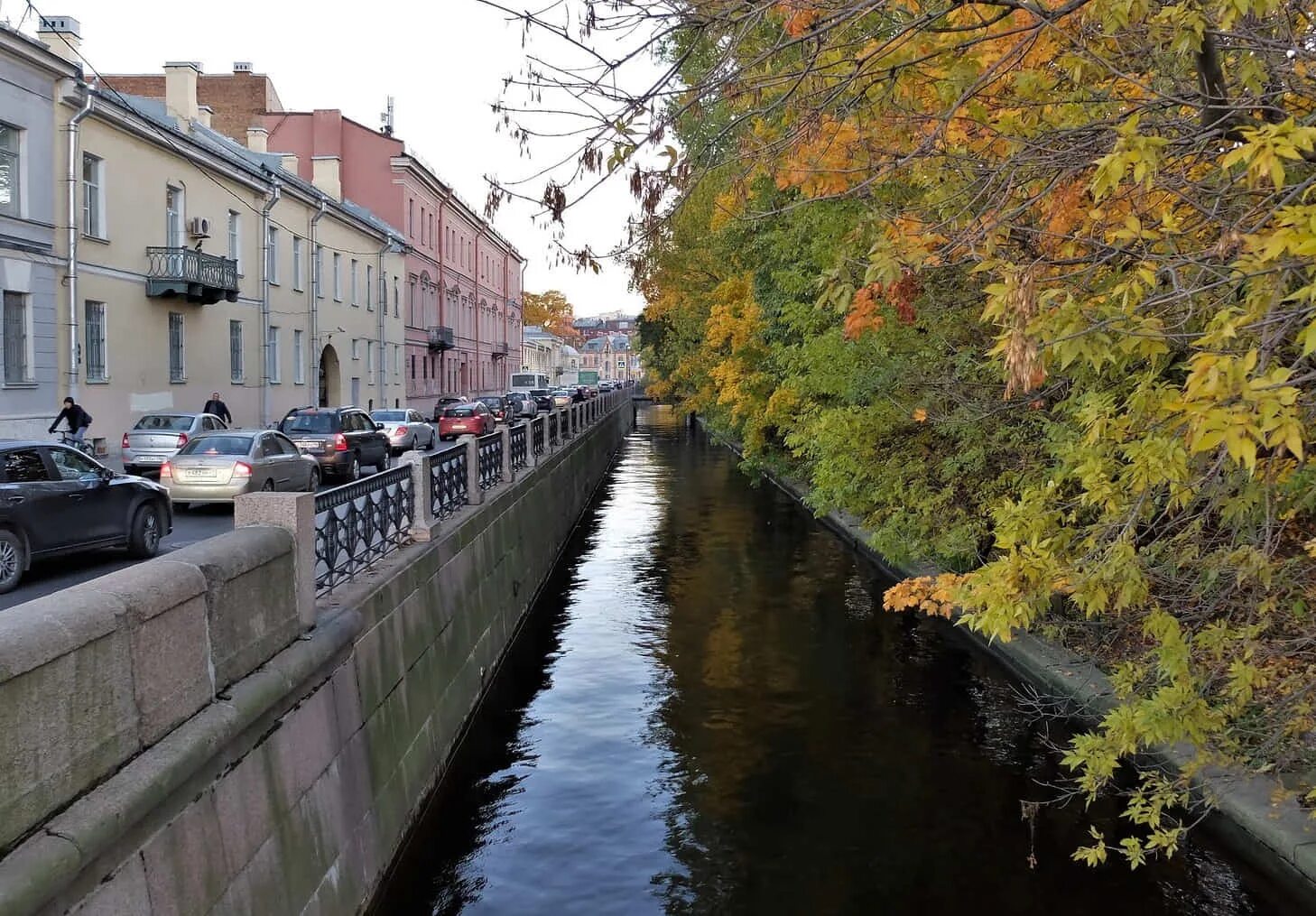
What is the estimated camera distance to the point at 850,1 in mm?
5426

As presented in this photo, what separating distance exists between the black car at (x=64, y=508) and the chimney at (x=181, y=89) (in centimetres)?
2359

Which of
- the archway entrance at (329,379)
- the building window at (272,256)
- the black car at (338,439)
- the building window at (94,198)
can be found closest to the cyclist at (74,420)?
the black car at (338,439)

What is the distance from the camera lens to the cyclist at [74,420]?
21.9 meters

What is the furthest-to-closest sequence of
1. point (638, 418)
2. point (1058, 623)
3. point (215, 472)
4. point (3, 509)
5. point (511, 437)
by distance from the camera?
point (638, 418), point (511, 437), point (215, 472), point (1058, 623), point (3, 509)

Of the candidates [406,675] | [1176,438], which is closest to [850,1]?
[1176,438]

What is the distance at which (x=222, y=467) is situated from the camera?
17062mm

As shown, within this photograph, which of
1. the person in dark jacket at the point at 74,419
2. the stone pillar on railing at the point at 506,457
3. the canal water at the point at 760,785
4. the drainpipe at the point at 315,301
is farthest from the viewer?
the drainpipe at the point at 315,301

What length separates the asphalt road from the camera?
421 inches

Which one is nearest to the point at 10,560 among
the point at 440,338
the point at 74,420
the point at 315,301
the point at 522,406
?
the point at 74,420

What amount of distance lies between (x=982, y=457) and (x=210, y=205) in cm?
2538

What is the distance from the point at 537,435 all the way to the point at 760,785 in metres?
13.7

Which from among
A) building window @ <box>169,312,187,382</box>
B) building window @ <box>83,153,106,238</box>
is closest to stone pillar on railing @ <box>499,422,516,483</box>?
building window @ <box>83,153,106,238</box>

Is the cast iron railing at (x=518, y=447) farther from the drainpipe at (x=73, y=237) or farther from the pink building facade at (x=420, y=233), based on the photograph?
the pink building facade at (x=420, y=233)

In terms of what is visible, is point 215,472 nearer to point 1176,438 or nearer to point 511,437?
point 511,437
